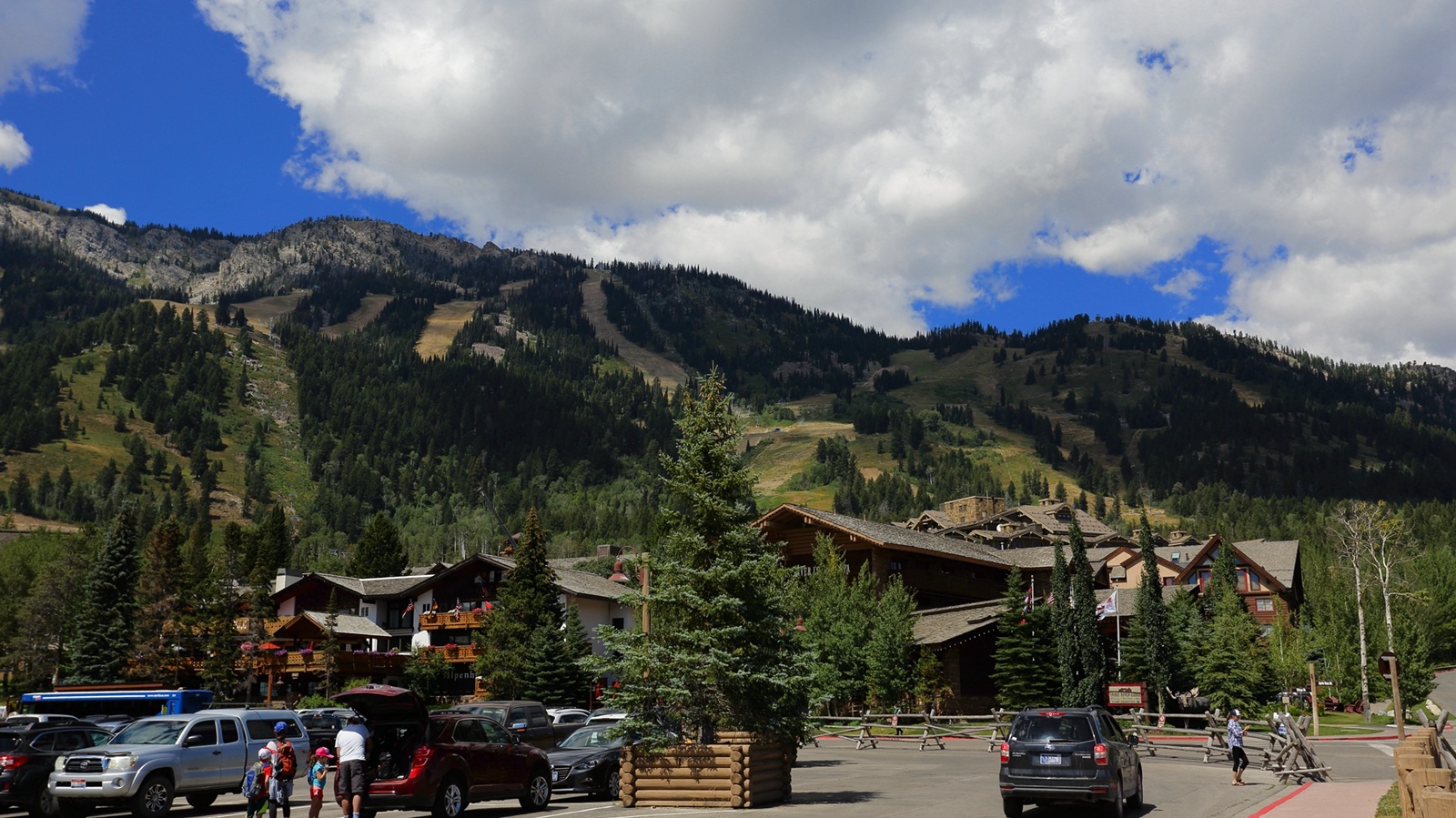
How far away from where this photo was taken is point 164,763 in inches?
922

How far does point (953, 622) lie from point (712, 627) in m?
38.3

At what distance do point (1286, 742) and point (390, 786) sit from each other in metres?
22.9

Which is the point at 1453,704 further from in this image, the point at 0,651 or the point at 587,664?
the point at 0,651

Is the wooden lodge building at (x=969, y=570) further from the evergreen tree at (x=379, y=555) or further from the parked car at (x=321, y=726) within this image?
the evergreen tree at (x=379, y=555)

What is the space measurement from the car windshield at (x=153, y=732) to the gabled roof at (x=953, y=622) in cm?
3917

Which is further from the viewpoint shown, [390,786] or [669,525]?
[669,525]

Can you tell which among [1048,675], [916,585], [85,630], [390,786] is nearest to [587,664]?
[390,786]

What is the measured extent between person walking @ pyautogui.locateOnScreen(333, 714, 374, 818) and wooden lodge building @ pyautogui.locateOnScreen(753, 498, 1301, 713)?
73.1 ft

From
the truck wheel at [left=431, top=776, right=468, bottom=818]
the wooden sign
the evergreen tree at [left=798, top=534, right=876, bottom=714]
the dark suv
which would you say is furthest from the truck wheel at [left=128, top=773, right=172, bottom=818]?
the wooden sign

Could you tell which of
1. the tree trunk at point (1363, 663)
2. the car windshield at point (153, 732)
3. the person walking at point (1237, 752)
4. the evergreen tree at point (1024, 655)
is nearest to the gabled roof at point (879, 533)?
the evergreen tree at point (1024, 655)

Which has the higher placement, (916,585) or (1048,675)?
(916,585)

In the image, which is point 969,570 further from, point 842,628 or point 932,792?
point 932,792

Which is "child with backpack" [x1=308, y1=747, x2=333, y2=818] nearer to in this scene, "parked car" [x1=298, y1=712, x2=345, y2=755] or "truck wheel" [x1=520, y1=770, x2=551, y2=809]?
"truck wheel" [x1=520, y1=770, x2=551, y2=809]

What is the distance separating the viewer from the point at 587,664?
967 inches
